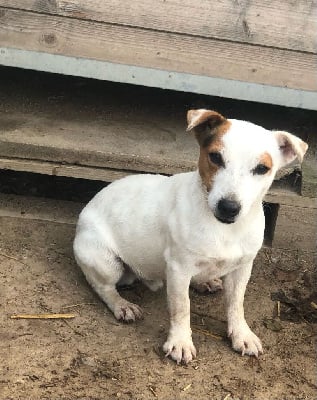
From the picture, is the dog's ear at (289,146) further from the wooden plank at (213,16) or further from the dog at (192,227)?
the wooden plank at (213,16)

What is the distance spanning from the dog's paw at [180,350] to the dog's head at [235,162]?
792mm

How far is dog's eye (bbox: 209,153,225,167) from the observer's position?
325 cm

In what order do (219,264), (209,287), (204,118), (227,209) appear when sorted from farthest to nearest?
(209,287) < (219,264) < (204,118) < (227,209)

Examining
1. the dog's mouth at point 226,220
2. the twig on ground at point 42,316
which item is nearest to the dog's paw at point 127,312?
the twig on ground at point 42,316

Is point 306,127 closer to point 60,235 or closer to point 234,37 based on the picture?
point 234,37

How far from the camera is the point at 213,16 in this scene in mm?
4516

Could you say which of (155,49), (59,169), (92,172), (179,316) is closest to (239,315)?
(179,316)

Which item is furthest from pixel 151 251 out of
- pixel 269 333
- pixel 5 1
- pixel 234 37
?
pixel 5 1

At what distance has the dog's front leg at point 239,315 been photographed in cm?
374

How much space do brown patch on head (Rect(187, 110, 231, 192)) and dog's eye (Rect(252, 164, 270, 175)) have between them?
18cm

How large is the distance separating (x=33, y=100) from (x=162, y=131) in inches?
44.5

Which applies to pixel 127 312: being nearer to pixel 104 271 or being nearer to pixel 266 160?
pixel 104 271

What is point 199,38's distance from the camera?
181 inches

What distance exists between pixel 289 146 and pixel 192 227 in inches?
25.9
